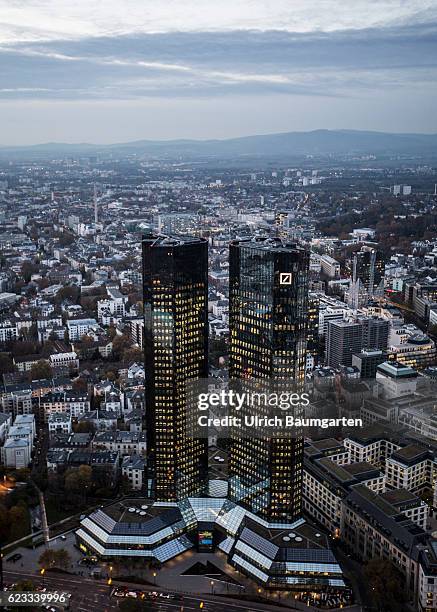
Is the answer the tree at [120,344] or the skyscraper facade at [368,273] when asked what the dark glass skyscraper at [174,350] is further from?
the skyscraper facade at [368,273]

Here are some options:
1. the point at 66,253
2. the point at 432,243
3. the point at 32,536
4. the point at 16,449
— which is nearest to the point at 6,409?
the point at 16,449

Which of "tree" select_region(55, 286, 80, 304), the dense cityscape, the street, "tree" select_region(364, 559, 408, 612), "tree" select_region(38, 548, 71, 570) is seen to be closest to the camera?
"tree" select_region(364, 559, 408, 612)

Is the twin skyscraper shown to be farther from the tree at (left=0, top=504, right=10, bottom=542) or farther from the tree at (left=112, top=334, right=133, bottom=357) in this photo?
the tree at (left=112, top=334, right=133, bottom=357)

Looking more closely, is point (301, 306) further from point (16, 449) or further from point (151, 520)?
point (16, 449)

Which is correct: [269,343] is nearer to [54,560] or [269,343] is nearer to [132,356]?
[54,560]

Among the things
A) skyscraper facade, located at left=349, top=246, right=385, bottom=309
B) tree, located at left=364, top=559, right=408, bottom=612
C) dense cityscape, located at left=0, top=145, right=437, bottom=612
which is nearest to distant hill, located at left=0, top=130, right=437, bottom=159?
skyscraper facade, located at left=349, top=246, right=385, bottom=309

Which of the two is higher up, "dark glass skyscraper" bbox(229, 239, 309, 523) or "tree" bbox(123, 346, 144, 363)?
"dark glass skyscraper" bbox(229, 239, 309, 523)

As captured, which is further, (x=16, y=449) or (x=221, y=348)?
(x=221, y=348)
